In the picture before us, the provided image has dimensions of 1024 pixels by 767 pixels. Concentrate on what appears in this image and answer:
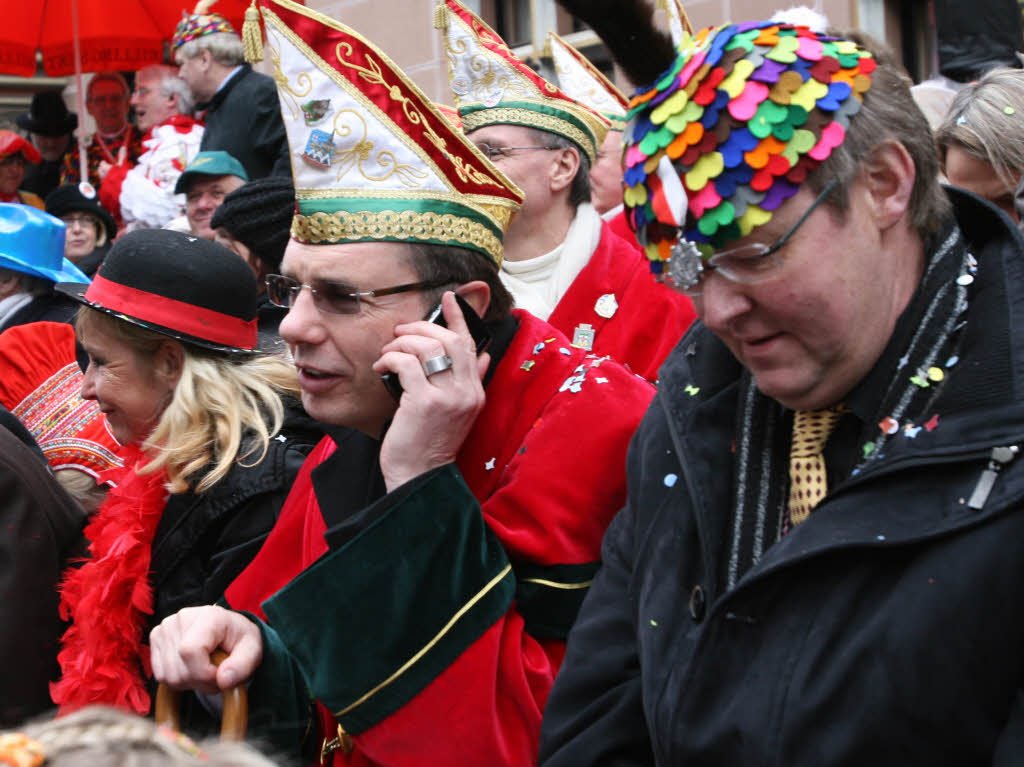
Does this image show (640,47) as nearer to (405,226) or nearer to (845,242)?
(845,242)

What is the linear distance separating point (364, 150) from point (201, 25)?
4656 millimetres

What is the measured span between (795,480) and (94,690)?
1910mm

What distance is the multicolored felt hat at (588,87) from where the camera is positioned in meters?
5.43

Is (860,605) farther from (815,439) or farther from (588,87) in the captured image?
(588,87)

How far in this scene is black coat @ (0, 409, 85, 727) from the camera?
3.04m

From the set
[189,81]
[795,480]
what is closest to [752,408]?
[795,480]

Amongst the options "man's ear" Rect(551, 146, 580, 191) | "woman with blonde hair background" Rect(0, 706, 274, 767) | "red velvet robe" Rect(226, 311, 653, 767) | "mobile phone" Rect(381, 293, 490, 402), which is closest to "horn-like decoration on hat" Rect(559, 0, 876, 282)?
"red velvet robe" Rect(226, 311, 653, 767)

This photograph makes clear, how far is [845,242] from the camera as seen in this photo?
1752mm

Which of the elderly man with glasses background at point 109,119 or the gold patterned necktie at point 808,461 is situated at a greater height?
the gold patterned necktie at point 808,461

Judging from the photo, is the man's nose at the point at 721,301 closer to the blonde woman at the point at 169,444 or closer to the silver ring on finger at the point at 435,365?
the silver ring on finger at the point at 435,365

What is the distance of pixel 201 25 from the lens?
22.7 ft

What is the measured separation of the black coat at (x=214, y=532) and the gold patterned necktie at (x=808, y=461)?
161cm

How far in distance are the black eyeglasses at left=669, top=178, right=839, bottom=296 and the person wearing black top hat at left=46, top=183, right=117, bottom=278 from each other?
6.44m

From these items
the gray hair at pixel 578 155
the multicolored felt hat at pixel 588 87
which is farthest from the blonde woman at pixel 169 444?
the multicolored felt hat at pixel 588 87
